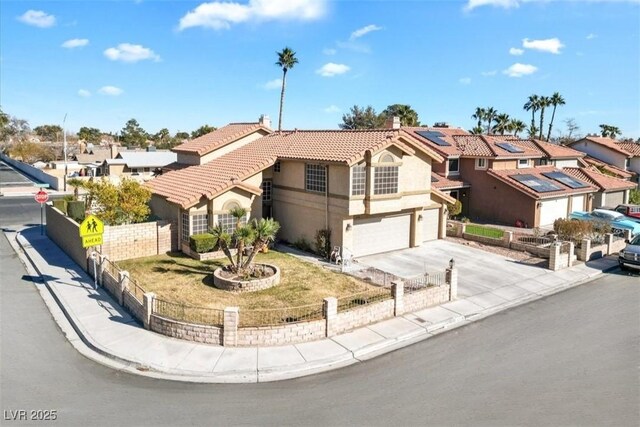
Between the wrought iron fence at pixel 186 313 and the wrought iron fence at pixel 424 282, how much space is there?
288 inches

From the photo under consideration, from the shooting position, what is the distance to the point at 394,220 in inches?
1009

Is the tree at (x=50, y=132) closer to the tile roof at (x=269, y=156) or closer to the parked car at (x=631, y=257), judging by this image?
the tile roof at (x=269, y=156)

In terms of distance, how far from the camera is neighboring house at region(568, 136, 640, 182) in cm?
4988

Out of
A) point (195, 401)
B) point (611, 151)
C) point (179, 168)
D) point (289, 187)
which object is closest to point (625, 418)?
point (195, 401)

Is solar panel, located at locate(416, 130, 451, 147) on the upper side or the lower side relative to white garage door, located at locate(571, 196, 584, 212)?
upper

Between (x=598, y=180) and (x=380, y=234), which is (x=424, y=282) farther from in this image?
(x=598, y=180)

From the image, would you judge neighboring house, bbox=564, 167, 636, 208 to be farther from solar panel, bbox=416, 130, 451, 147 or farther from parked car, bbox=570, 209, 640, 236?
solar panel, bbox=416, 130, 451, 147

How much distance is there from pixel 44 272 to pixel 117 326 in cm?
819

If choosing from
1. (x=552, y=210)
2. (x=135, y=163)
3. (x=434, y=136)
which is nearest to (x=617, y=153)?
(x=552, y=210)

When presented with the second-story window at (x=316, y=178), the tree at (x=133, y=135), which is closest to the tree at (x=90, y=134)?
the tree at (x=133, y=135)

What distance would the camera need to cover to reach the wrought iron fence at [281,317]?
15.2 m

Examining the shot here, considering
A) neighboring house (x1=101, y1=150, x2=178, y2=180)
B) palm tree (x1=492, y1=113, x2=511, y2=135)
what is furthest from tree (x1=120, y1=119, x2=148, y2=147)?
palm tree (x1=492, y1=113, x2=511, y2=135)

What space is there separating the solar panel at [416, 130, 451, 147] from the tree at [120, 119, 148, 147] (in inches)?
3422

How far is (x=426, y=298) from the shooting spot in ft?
57.1
